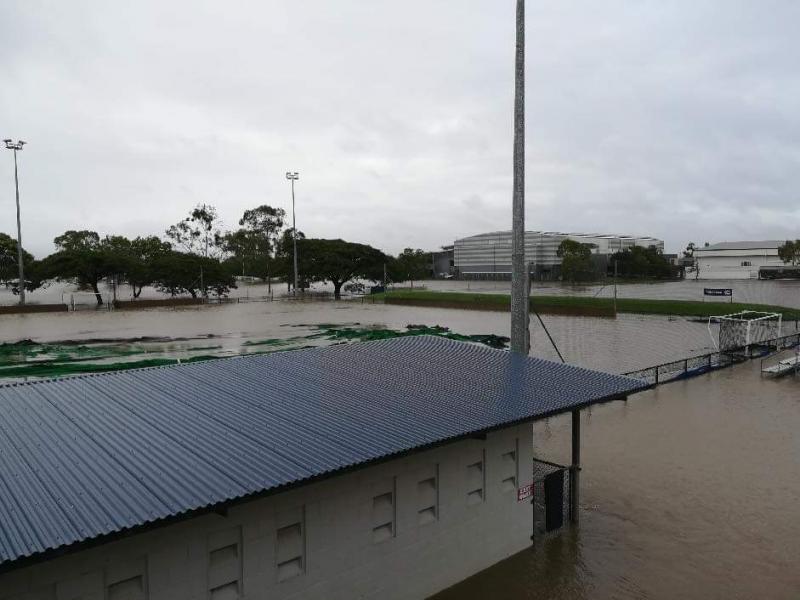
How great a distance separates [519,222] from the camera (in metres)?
14.7

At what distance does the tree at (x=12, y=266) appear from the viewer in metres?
59.7

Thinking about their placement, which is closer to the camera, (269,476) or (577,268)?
(269,476)

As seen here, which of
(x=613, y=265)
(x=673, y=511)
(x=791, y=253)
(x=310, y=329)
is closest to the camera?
(x=673, y=511)

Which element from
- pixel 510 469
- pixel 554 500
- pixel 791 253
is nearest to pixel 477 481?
pixel 510 469

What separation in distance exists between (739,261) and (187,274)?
84374mm

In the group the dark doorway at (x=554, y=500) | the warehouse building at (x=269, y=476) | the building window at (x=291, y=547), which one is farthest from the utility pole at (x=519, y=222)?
the building window at (x=291, y=547)

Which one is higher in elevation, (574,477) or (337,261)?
(337,261)

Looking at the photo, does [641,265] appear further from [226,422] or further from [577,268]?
[226,422]

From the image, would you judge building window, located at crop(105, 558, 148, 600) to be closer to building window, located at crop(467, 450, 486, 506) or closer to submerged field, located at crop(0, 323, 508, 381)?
building window, located at crop(467, 450, 486, 506)

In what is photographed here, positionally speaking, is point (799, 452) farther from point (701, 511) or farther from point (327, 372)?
point (327, 372)

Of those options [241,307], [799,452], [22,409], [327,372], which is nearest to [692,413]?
[799,452]

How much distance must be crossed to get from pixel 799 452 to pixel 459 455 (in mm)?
10139

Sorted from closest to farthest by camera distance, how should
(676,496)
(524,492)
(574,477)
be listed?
(524,492), (574,477), (676,496)

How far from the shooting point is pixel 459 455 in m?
8.34
